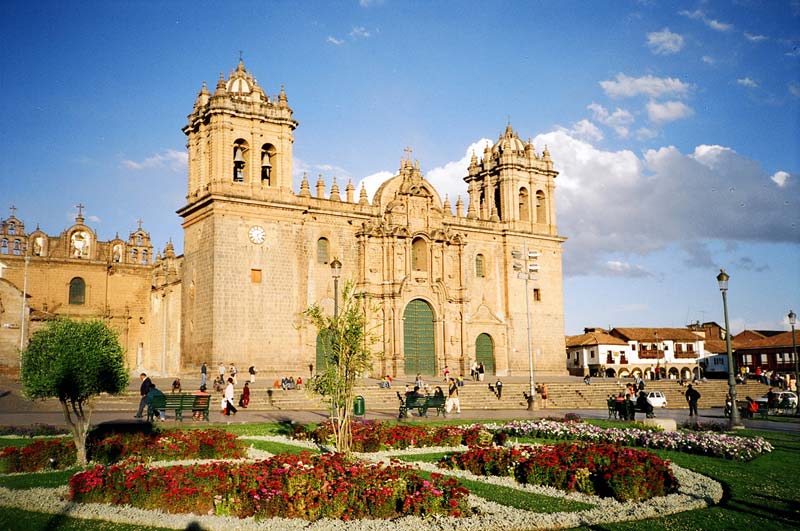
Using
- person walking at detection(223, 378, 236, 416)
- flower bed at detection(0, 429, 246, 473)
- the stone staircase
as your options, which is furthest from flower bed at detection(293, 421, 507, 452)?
person walking at detection(223, 378, 236, 416)

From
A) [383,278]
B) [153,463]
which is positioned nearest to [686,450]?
[153,463]

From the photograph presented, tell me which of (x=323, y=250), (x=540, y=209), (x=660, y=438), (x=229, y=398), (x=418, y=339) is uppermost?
(x=540, y=209)

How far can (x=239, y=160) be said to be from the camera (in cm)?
3819

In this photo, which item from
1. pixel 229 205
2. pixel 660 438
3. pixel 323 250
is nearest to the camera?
pixel 660 438

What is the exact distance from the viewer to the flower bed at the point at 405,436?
16828mm

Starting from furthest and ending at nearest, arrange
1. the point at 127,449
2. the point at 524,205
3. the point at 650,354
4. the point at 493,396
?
the point at 650,354, the point at 524,205, the point at 493,396, the point at 127,449

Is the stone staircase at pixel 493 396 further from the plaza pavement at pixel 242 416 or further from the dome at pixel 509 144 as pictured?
the dome at pixel 509 144

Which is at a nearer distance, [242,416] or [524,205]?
[242,416]

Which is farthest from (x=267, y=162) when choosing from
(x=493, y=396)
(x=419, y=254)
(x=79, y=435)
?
(x=79, y=435)

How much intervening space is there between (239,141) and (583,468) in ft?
103

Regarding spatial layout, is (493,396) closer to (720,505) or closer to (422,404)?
(422,404)

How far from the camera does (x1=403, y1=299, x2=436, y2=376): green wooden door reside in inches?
1661

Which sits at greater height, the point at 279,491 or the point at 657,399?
the point at 279,491

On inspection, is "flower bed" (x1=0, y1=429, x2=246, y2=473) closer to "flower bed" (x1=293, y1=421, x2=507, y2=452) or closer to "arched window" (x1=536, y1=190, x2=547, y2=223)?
"flower bed" (x1=293, y1=421, x2=507, y2=452)
